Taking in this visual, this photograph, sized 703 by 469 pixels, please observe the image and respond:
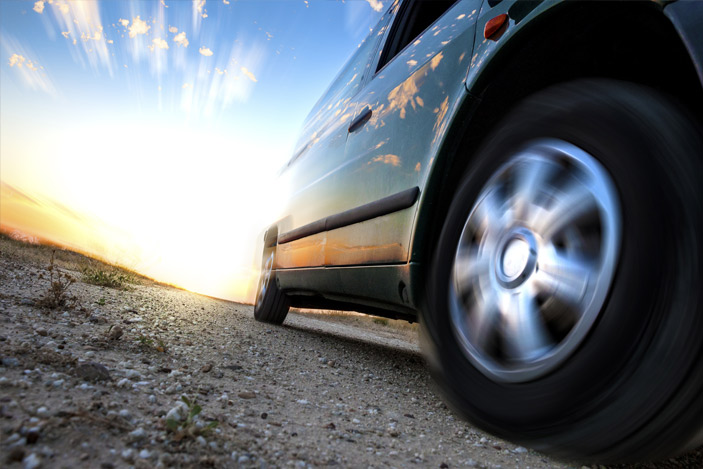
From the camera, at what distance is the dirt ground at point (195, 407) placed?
2.88 feet

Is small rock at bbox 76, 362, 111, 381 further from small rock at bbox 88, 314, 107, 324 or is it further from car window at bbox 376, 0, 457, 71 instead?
car window at bbox 376, 0, 457, 71

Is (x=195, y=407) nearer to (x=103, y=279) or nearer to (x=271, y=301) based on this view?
(x=271, y=301)

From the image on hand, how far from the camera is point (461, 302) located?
1.46 metres

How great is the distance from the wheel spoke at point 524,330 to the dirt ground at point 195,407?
295 mm

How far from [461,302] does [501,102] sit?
76cm

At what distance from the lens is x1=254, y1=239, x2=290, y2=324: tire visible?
388cm

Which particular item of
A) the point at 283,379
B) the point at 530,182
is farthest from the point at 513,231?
the point at 283,379

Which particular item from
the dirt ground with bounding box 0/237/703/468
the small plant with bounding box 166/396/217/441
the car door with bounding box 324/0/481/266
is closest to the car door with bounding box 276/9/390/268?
the car door with bounding box 324/0/481/266

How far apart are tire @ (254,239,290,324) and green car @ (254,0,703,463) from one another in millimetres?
1912

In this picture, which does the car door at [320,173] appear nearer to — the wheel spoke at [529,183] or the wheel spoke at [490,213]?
the wheel spoke at [490,213]

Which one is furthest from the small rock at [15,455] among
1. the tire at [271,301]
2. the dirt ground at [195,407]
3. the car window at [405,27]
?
the tire at [271,301]

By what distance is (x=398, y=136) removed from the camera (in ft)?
6.36

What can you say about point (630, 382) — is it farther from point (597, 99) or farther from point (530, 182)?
point (597, 99)

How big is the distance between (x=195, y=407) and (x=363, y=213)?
4.21 ft
